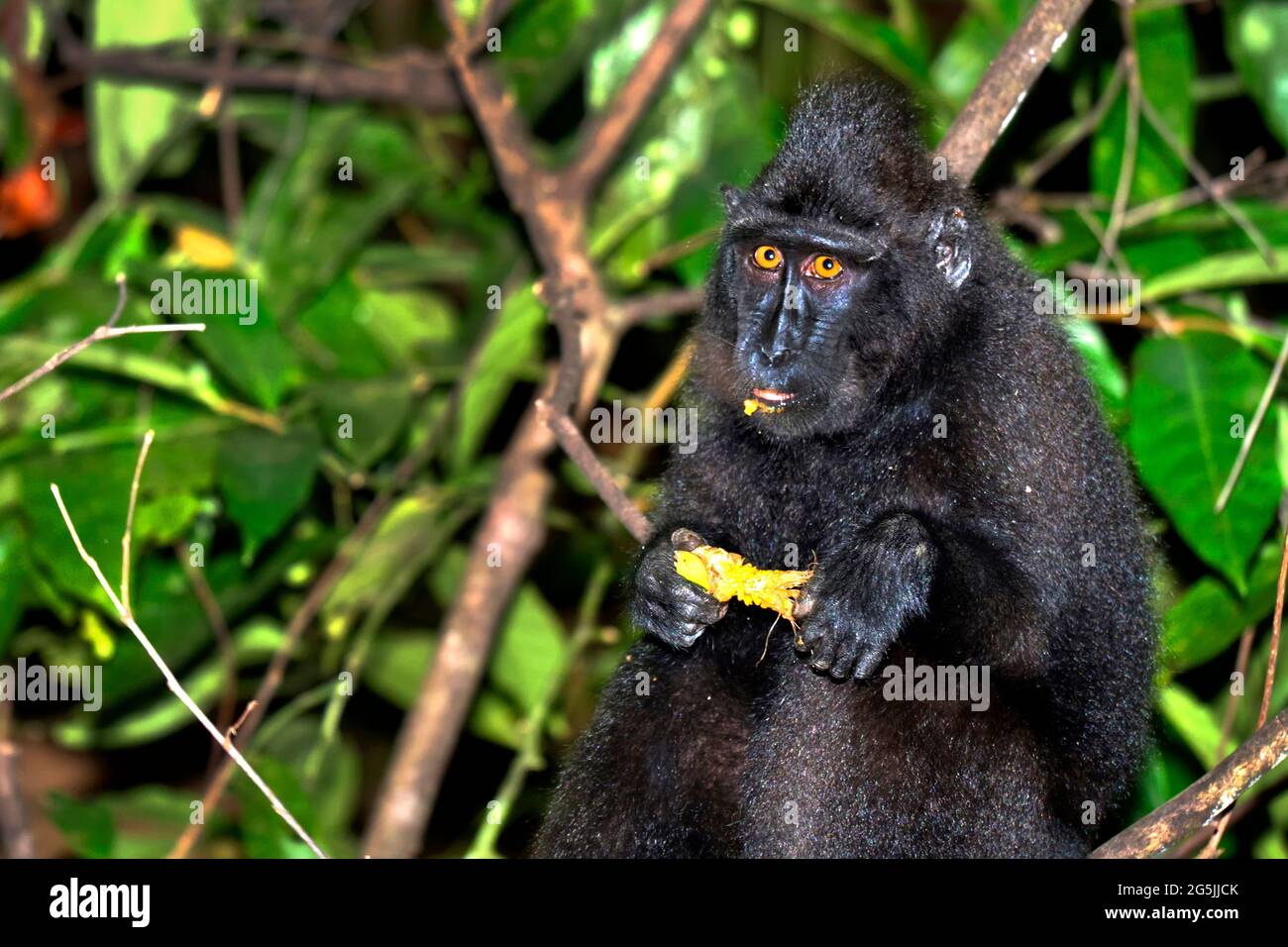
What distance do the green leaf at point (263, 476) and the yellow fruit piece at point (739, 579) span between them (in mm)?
1989

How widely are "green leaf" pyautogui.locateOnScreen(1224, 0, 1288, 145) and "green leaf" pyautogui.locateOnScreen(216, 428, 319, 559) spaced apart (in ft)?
14.9

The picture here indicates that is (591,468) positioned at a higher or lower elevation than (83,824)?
higher

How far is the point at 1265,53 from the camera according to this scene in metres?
7.11

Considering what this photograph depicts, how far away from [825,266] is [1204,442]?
1.79 m

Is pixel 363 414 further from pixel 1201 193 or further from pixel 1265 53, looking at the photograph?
pixel 1265 53

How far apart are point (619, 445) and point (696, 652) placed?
4.67 m

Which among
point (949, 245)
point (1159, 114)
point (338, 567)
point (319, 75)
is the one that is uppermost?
point (319, 75)

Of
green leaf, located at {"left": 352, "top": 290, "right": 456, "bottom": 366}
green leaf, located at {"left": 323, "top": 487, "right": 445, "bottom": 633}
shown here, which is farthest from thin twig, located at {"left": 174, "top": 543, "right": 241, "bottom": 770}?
green leaf, located at {"left": 352, "top": 290, "right": 456, "bottom": 366}

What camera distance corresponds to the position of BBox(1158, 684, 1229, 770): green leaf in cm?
625

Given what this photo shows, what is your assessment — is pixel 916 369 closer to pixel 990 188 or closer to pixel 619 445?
pixel 990 188

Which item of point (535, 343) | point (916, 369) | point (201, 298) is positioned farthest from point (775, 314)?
point (201, 298)

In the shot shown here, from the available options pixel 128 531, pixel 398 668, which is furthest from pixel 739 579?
pixel 398 668

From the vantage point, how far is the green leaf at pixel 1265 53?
705 cm

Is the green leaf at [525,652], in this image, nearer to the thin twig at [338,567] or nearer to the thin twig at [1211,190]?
the thin twig at [338,567]
